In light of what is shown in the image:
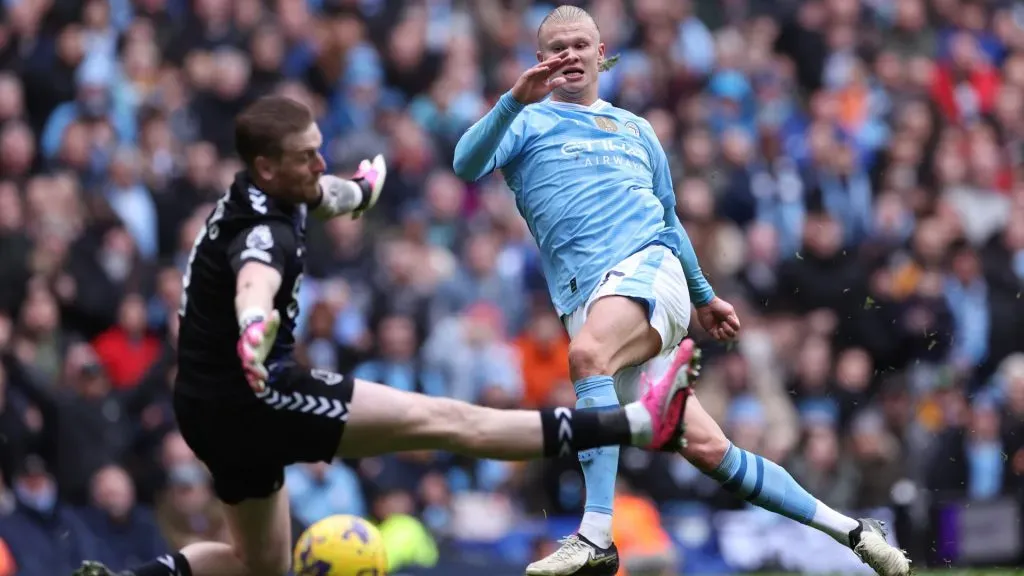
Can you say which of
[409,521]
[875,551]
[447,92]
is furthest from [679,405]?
[447,92]

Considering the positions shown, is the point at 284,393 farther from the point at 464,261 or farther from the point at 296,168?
the point at 464,261

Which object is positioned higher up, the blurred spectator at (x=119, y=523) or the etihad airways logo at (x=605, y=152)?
the etihad airways logo at (x=605, y=152)

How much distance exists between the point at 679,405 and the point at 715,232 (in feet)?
30.3

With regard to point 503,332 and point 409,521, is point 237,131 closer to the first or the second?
point 409,521

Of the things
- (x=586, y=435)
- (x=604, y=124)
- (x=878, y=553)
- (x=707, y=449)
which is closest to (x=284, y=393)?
(x=586, y=435)

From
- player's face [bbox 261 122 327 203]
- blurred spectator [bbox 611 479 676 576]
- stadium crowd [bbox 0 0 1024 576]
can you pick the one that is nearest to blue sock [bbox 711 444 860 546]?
player's face [bbox 261 122 327 203]

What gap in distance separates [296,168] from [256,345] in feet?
3.81

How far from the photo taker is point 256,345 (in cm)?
787

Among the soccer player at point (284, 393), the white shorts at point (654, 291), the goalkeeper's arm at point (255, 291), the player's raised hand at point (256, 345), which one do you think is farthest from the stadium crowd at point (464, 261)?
the player's raised hand at point (256, 345)

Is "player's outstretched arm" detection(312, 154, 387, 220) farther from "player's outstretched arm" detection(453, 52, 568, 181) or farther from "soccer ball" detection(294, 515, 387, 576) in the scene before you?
"soccer ball" detection(294, 515, 387, 576)

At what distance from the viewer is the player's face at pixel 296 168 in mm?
8656

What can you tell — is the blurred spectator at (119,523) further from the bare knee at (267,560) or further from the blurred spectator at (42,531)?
the bare knee at (267,560)

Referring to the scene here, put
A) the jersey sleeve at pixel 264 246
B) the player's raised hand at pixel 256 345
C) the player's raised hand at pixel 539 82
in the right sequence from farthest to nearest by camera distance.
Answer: the player's raised hand at pixel 539 82
the jersey sleeve at pixel 264 246
the player's raised hand at pixel 256 345

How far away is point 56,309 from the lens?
15164mm
